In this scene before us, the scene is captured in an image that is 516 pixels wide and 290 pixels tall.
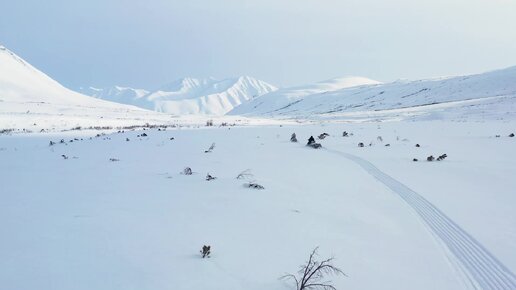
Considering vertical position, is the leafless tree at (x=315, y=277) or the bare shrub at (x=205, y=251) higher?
the bare shrub at (x=205, y=251)

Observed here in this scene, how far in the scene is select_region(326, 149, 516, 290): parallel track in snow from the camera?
5.95 m

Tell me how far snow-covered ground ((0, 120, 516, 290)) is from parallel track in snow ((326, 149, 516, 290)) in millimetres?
28

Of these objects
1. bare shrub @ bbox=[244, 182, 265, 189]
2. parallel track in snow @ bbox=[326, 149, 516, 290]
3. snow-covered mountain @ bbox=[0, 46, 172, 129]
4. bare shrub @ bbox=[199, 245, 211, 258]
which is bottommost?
parallel track in snow @ bbox=[326, 149, 516, 290]

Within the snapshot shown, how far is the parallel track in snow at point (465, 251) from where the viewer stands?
5.95 meters

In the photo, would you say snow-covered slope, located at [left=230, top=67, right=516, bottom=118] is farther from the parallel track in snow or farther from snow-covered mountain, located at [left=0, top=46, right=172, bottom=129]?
the parallel track in snow

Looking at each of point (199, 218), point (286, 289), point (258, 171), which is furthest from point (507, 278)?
point (258, 171)

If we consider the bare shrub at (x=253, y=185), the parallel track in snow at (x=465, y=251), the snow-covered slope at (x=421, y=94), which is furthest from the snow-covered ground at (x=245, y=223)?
the snow-covered slope at (x=421, y=94)

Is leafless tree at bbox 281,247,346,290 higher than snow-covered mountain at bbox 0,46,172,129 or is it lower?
lower

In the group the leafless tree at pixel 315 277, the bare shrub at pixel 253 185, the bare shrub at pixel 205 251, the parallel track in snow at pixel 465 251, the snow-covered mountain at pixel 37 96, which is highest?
the snow-covered mountain at pixel 37 96

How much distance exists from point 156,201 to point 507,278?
599 cm

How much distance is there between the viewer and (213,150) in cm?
1786

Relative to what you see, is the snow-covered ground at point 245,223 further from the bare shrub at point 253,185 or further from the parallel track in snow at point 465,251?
the bare shrub at point 253,185

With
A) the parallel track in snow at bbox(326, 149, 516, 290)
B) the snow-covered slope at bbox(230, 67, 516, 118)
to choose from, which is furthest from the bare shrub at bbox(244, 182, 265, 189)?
the snow-covered slope at bbox(230, 67, 516, 118)

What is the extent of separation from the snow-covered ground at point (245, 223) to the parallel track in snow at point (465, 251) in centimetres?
3
